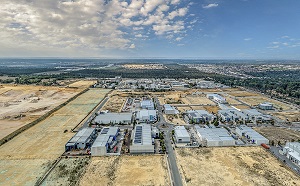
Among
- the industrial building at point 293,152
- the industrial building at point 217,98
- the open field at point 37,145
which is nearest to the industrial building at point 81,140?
the open field at point 37,145

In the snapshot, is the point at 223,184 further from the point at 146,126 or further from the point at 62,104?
the point at 62,104

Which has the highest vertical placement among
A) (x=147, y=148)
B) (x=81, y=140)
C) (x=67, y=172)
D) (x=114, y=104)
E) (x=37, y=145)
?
(x=114, y=104)

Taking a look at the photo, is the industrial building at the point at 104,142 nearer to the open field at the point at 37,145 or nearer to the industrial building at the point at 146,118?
the open field at the point at 37,145

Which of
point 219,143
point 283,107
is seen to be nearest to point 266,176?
point 219,143

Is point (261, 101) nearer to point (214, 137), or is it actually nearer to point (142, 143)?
point (214, 137)

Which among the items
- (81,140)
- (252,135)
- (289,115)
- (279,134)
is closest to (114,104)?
(81,140)

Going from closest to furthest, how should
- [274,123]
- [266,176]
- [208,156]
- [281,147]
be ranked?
[266,176] < [208,156] < [281,147] < [274,123]
